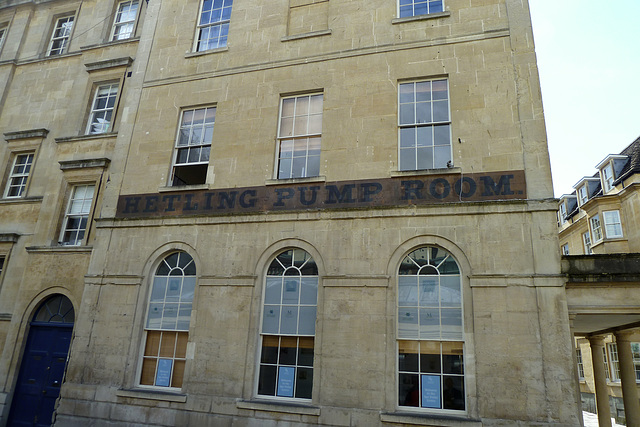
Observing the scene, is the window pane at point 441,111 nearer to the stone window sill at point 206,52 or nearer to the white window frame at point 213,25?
the stone window sill at point 206,52

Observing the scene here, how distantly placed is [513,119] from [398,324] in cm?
504

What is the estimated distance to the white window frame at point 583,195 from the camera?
3114cm

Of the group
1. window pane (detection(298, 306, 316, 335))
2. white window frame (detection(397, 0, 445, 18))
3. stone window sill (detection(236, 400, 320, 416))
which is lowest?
stone window sill (detection(236, 400, 320, 416))

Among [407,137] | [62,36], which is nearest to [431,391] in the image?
[407,137]

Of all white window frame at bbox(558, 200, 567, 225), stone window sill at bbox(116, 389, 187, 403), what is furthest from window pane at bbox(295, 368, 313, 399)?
white window frame at bbox(558, 200, 567, 225)

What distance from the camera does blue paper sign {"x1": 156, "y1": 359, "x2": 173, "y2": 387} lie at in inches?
396

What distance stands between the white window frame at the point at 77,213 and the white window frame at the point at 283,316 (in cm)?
661

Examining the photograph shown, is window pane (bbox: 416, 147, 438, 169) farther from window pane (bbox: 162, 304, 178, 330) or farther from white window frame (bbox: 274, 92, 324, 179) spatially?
window pane (bbox: 162, 304, 178, 330)

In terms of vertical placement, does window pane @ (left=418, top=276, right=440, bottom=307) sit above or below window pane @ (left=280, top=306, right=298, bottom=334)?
above

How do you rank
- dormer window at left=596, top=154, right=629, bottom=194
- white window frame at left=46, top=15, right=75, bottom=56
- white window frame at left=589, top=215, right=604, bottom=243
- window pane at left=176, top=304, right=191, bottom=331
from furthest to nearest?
white window frame at left=589, top=215, right=604, bottom=243 → dormer window at left=596, top=154, right=629, bottom=194 → white window frame at left=46, top=15, right=75, bottom=56 → window pane at left=176, top=304, right=191, bottom=331

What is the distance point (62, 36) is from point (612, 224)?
30.3 metres

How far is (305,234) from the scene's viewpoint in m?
9.91

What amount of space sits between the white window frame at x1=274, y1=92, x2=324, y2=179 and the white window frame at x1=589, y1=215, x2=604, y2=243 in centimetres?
2442

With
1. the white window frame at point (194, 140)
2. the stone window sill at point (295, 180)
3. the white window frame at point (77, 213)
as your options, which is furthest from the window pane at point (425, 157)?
the white window frame at point (77, 213)
